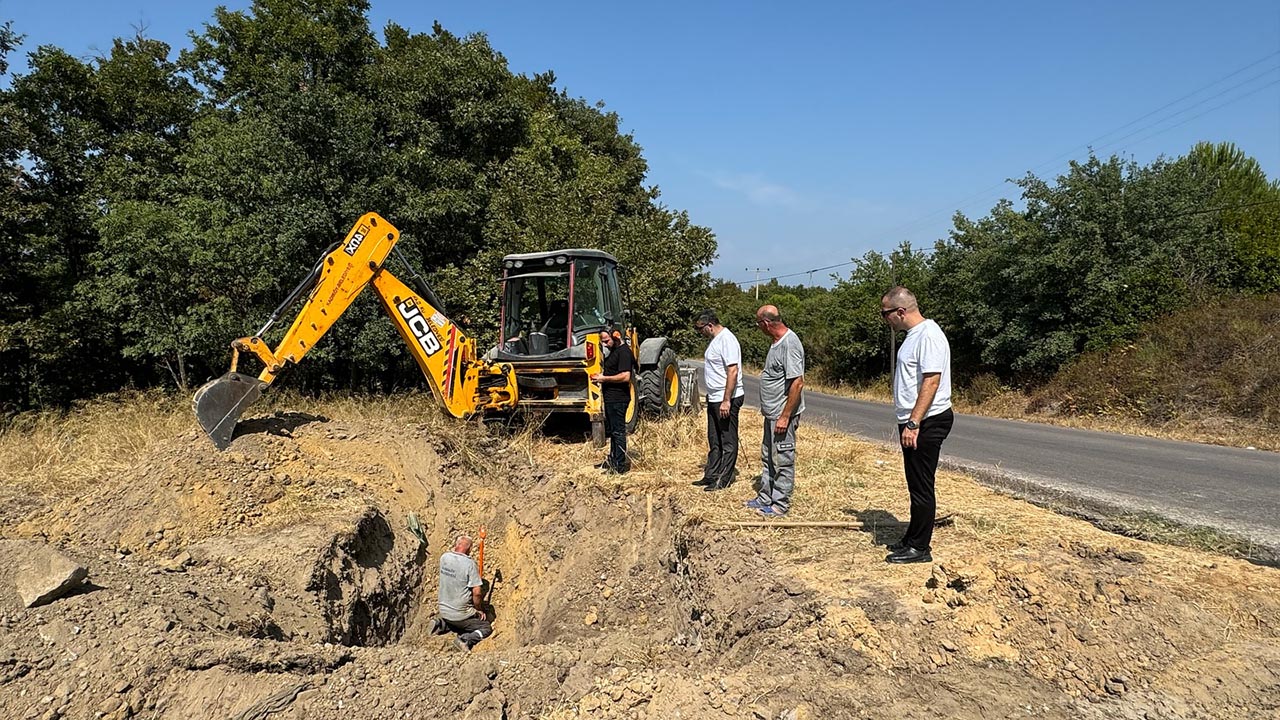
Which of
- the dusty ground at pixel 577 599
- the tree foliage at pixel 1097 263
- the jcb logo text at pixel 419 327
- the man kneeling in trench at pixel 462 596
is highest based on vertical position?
the tree foliage at pixel 1097 263

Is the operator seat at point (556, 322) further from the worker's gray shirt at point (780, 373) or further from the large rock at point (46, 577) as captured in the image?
the large rock at point (46, 577)

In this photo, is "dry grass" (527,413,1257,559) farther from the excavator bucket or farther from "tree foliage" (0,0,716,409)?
"tree foliage" (0,0,716,409)

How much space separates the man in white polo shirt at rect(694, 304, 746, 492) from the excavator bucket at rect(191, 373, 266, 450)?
4450 millimetres

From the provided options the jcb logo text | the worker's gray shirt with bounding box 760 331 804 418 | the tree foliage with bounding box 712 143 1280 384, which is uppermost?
the tree foliage with bounding box 712 143 1280 384

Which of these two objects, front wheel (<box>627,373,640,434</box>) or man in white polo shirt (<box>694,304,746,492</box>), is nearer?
man in white polo shirt (<box>694,304,746,492</box>)

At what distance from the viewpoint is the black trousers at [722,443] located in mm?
6301

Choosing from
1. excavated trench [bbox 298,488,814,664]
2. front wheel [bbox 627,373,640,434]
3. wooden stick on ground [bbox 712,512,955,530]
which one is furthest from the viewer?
front wheel [bbox 627,373,640,434]

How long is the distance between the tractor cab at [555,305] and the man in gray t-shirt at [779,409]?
315 cm

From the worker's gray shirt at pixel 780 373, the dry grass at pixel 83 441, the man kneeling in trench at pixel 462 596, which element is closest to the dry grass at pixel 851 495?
the worker's gray shirt at pixel 780 373

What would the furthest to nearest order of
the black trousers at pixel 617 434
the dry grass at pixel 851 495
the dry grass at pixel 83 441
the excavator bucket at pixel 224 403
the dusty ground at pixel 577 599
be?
the dry grass at pixel 83 441
the black trousers at pixel 617 434
the excavator bucket at pixel 224 403
the dry grass at pixel 851 495
the dusty ground at pixel 577 599

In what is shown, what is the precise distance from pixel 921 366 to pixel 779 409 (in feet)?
5.14

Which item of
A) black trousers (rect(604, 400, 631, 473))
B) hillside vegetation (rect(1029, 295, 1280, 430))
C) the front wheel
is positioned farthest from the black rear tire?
hillside vegetation (rect(1029, 295, 1280, 430))

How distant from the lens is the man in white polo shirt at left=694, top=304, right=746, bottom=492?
6.00m

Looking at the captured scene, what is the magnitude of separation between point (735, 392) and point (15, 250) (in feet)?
46.4
